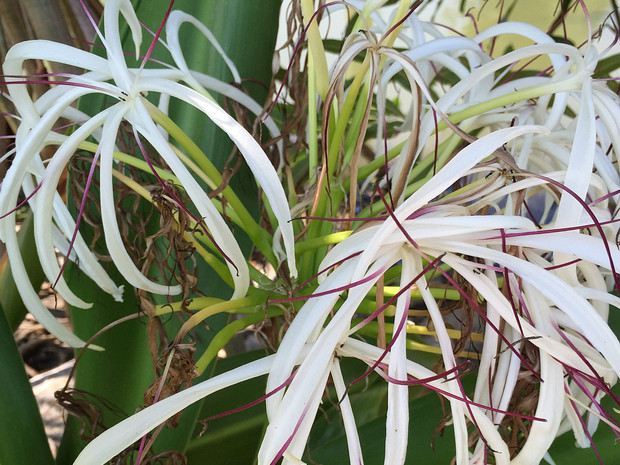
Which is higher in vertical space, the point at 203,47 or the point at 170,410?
the point at 203,47

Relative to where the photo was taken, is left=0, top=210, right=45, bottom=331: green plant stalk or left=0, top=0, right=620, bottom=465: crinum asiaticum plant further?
left=0, top=210, right=45, bottom=331: green plant stalk

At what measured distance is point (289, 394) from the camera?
0.23 metres

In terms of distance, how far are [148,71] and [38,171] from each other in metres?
0.07

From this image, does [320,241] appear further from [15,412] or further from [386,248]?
[15,412]

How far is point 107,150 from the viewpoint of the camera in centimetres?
24

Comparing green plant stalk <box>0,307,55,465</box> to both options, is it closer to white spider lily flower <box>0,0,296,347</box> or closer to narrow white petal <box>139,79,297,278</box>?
white spider lily flower <box>0,0,296,347</box>

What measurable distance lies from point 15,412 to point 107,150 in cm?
19

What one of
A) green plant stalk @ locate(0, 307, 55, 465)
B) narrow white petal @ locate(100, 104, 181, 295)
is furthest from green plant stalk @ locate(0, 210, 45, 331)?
narrow white petal @ locate(100, 104, 181, 295)

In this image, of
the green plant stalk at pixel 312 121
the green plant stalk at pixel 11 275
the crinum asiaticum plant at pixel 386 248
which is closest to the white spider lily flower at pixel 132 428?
the crinum asiaticum plant at pixel 386 248

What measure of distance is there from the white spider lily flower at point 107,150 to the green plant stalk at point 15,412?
6 centimetres

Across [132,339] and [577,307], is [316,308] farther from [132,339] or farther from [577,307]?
[132,339]

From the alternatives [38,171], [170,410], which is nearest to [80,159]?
[38,171]

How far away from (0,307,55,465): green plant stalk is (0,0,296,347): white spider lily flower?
0.06m

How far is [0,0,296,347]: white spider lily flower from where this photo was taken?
228mm
